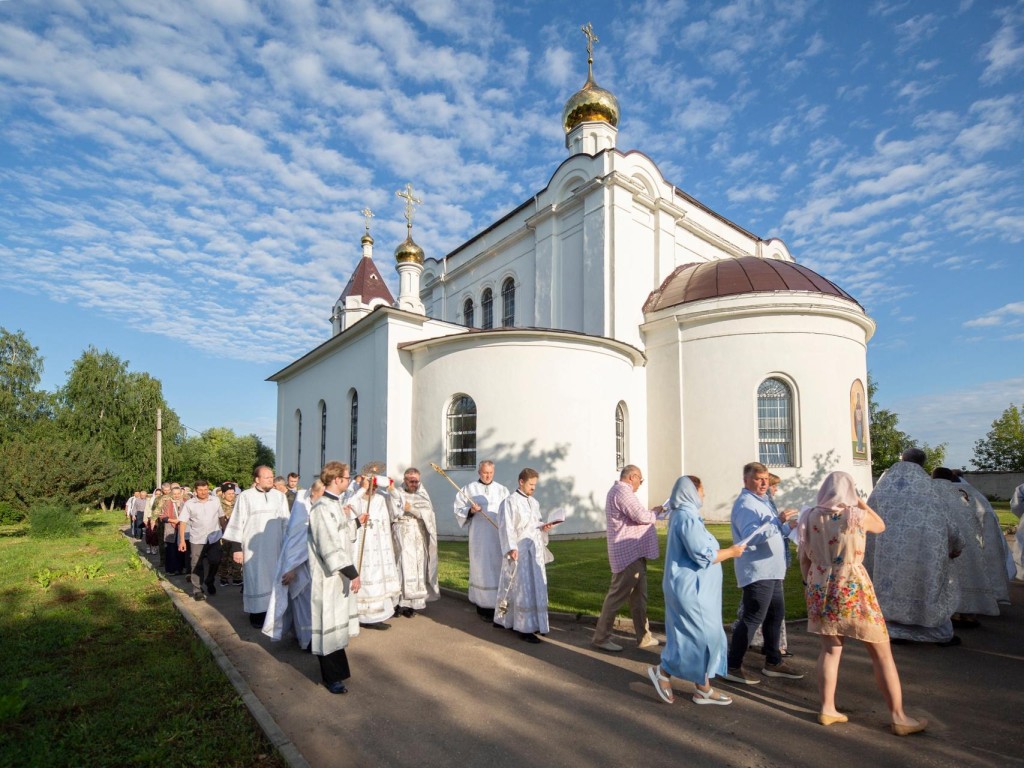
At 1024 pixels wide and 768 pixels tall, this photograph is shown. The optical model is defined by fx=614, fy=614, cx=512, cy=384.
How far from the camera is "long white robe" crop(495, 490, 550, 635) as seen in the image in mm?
6559

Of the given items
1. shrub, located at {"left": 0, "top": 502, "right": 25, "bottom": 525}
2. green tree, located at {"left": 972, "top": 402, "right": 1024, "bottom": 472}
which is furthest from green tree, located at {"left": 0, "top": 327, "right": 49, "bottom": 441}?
green tree, located at {"left": 972, "top": 402, "right": 1024, "bottom": 472}

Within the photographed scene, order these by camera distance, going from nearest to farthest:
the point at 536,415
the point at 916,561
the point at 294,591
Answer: the point at 294,591 → the point at 916,561 → the point at 536,415

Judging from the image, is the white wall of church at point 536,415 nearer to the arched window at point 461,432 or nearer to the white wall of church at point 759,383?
the arched window at point 461,432

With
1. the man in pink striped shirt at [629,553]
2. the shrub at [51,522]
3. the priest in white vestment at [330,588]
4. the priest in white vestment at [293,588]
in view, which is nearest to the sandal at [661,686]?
the man in pink striped shirt at [629,553]

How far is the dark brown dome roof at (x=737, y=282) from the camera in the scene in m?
19.0

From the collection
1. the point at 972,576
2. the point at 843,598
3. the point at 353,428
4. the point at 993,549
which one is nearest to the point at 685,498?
the point at 843,598

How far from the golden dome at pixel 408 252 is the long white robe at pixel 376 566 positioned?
19.8m

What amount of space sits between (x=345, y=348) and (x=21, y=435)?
2666cm

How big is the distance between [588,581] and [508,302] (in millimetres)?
17263

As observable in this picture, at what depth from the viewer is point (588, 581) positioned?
9.60m

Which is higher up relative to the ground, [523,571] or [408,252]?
[408,252]

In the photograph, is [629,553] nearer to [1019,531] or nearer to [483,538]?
[483,538]

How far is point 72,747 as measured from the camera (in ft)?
13.4

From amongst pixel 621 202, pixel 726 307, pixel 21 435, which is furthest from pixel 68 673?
pixel 21 435
